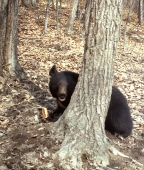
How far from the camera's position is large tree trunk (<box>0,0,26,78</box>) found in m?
7.32

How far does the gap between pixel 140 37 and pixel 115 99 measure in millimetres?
13680

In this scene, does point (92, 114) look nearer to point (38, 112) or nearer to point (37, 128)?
point (37, 128)

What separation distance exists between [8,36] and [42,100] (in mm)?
1928

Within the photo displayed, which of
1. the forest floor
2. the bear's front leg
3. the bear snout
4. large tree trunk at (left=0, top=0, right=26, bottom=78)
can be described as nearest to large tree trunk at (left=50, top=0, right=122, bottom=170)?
the forest floor

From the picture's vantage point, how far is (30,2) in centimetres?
2133

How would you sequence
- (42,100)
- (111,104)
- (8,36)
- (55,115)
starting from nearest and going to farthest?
(111,104)
(55,115)
(42,100)
(8,36)

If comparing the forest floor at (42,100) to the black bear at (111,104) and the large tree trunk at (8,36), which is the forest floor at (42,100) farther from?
the large tree trunk at (8,36)

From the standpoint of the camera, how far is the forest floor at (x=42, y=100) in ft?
15.1

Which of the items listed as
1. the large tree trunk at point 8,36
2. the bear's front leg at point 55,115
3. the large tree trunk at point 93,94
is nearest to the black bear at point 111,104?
the bear's front leg at point 55,115

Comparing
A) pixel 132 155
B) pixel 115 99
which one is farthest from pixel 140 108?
pixel 132 155

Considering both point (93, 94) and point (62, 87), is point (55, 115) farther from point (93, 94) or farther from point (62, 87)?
point (93, 94)

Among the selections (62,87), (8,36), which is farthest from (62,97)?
(8,36)

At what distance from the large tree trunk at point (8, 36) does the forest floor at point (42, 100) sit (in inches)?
14.8

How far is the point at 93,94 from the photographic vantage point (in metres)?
4.43
